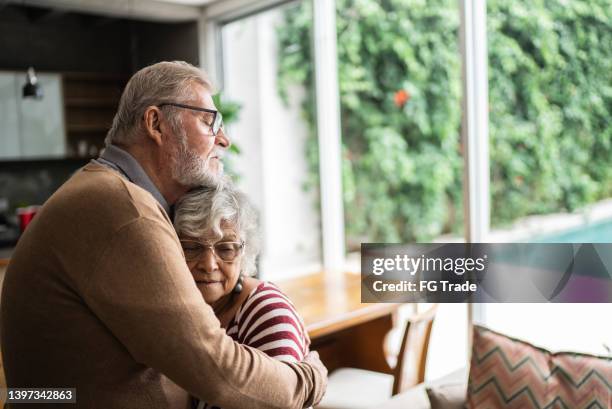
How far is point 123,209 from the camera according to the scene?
1.01m

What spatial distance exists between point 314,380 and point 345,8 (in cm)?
408

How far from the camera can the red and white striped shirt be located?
1276 millimetres

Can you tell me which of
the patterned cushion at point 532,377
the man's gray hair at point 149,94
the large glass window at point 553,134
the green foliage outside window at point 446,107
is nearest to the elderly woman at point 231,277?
the man's gray hair at point 149,94

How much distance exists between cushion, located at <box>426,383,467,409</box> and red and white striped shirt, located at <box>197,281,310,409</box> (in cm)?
69

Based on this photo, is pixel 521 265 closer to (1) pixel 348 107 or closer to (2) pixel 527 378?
(2) pixel 527 378

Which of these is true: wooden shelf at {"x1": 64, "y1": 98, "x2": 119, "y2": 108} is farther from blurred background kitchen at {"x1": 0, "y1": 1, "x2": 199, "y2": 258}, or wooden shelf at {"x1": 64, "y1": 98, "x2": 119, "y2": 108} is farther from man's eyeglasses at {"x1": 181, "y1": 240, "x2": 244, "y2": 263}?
man's eyeglasses at {"x1": 181, "y1": 240, "x2": 244, "y2": 263}

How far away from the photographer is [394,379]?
2443 mm

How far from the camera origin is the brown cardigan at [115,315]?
0.99 metres

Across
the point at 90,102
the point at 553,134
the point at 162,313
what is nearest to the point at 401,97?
the point at 553,134

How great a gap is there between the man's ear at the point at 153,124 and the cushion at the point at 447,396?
121 centimetres

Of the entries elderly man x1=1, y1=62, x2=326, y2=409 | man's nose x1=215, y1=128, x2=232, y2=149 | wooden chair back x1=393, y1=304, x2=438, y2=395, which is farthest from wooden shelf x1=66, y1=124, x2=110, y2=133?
elderly man x1=1, y1=62, x2=326, y2=409

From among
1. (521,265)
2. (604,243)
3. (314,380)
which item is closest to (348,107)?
(521,265)

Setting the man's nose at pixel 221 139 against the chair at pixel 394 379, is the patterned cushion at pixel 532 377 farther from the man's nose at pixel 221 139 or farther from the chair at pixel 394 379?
the man's nose at pixel 221 139

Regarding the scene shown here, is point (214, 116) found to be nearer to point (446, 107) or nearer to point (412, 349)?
point (412, 349)
